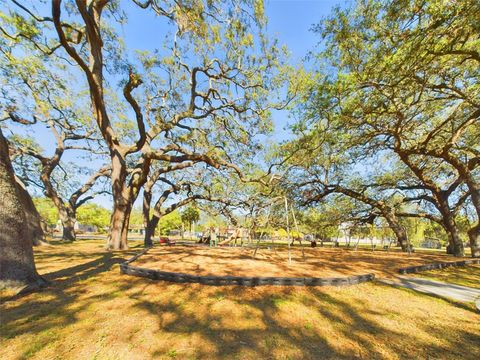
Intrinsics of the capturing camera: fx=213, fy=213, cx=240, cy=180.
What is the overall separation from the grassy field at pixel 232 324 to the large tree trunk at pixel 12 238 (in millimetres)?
535

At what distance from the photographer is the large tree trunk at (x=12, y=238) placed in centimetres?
425

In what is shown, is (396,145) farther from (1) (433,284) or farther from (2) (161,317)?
(2) (161,317)

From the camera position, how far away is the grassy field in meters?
2.66

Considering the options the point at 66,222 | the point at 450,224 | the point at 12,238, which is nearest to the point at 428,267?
the point at 450,224

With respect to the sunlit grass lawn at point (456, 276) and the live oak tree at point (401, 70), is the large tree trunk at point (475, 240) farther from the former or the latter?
the sunlit grass lawn at point (456, 276)

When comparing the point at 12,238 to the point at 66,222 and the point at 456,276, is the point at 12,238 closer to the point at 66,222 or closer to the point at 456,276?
the point at 456,276

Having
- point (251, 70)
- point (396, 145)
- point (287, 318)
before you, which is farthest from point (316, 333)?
point (251, 70)

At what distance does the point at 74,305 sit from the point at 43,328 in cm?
81

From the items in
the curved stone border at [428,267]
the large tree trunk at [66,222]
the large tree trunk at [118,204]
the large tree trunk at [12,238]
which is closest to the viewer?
the large tree trunk at [12,238]

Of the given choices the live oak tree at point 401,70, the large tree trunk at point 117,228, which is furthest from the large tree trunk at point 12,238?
the live oak tree at point 401,70

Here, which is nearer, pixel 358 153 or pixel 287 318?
pixel 287 318

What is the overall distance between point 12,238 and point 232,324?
4747 mm

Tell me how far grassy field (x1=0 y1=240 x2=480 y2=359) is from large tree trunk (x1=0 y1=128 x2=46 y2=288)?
1.76ft

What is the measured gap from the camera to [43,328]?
3.06 m
